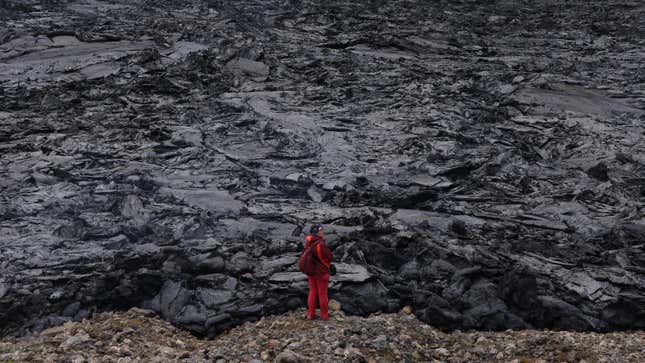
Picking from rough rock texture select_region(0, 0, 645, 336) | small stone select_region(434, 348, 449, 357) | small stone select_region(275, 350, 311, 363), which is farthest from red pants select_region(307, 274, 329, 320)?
small stone select_region(434, 348, 449, 357)

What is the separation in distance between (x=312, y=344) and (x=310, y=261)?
1196 mm

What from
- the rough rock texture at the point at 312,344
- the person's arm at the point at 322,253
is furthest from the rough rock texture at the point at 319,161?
the person's arm at the point at 322,253

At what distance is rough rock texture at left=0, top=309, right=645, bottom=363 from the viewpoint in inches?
280

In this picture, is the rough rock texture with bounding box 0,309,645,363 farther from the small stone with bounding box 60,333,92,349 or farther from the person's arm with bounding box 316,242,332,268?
the person's arm with bounding box 316,242,332,268

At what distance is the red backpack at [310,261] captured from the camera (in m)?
8.00

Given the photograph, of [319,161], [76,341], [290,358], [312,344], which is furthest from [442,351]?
[319,161]

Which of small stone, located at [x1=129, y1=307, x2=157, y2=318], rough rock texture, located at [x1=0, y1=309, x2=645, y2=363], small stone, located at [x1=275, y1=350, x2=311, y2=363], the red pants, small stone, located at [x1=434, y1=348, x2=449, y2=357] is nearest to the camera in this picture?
small stone, located at [x1=275, y1=350, x2=311, y2=363]

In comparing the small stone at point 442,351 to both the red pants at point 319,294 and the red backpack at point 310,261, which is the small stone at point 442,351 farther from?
the red backpack at point 310,261

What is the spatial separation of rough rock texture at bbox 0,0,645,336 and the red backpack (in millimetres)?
888

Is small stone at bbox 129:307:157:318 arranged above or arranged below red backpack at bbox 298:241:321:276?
below

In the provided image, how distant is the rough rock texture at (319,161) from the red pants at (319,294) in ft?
1.82

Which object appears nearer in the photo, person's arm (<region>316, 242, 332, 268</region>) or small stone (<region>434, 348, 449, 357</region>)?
small stone (<region>434, 348, 449, 357</region>)

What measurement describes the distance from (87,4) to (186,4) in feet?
11.8

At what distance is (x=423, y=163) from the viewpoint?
13.3 m
